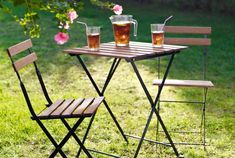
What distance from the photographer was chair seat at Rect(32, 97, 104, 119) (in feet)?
9.73

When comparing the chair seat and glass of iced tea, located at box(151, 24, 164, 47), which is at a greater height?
glass of iced tea, located at box(151, 24, 164, 47)

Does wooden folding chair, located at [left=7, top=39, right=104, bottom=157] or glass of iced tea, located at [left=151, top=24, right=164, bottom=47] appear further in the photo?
glass of iced tea, located at [left=151, top=24, right=164, bottom=47]

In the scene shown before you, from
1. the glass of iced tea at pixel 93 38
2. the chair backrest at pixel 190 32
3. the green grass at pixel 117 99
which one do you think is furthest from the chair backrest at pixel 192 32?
the glass of iced tea at pixel 93 38

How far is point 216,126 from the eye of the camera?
4.38 meters

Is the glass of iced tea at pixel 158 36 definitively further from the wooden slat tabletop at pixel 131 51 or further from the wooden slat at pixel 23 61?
the wooden slat at pixel 23 61

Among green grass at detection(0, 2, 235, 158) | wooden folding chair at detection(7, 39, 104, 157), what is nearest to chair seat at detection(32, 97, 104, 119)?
wooden folding chair at detection(7, 39, 104, 157)

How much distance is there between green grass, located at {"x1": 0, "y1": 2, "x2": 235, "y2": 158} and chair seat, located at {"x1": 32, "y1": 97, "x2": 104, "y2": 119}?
2.24 feet

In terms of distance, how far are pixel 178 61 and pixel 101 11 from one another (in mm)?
5581

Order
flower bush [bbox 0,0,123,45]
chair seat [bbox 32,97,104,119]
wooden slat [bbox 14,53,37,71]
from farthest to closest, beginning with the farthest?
1. wooden slat [bbox 14,53,37,71]
2. chair seat [bbox 32,97,104,119]
3. flower bush [bbox 0,0,123,45]

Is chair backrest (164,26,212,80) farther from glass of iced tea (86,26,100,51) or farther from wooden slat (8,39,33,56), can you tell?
wooden slat (8,39,33,56)

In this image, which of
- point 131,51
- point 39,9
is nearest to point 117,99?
point 131,51

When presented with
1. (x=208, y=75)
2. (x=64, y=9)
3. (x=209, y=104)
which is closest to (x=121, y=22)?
(x=64, y=9)

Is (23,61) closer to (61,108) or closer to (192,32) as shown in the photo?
(61,108)

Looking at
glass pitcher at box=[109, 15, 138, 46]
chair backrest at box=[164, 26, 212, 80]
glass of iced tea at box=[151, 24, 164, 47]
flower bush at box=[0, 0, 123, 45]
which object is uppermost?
flower bush at box=[0, 0, 123, 45]
